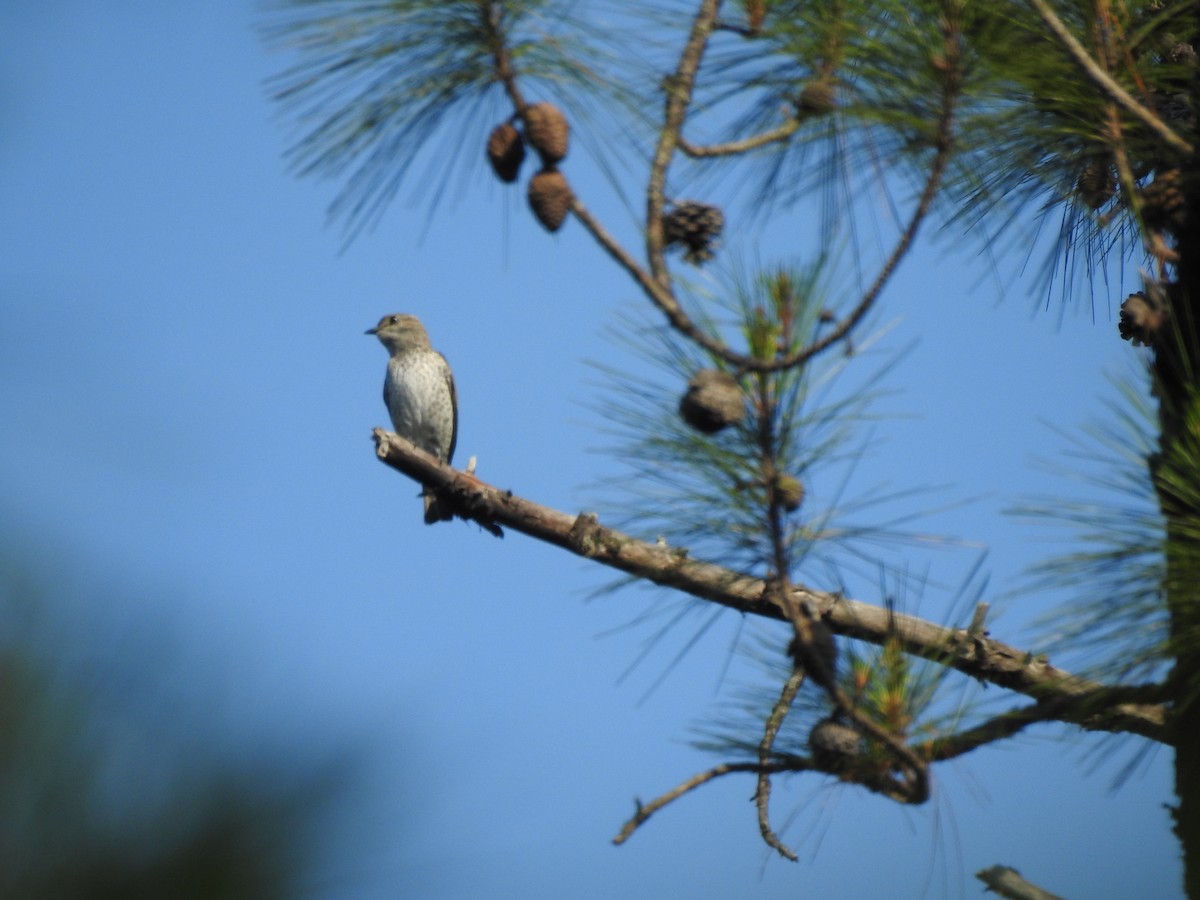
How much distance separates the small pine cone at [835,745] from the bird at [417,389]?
23.2 feet

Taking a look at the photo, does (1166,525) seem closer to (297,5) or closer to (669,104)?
(669,104)

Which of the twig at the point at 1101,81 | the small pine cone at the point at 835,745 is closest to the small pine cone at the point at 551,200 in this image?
the twig at the point at 1101,81

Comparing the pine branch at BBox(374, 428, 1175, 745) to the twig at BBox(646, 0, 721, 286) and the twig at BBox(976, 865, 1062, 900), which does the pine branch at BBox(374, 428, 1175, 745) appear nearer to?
the twig at BBox(976, 865, 1062, 900)

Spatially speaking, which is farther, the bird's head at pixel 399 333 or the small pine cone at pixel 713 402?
the bird's head at pixel 399 333

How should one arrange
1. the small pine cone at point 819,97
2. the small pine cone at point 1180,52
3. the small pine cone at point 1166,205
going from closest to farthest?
the small pine cone at point 819,97, the small pine cone at point 1166,205, the small pine cone at point 1180,52

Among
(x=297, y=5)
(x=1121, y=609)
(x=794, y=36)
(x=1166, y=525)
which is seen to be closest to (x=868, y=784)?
(x=1121, y=609)

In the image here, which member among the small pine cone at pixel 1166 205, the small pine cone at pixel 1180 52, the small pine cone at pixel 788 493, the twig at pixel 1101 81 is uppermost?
the small pine cone at pixel 1180 52

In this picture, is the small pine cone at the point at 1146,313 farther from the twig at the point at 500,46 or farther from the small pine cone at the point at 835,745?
the twig at the point at 500,46

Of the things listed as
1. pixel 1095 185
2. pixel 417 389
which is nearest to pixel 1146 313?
pixel 1095 185

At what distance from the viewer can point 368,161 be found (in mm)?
2979

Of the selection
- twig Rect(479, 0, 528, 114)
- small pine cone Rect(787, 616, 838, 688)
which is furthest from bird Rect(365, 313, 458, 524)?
small pine cone Rect(787, 616, 838, 688)

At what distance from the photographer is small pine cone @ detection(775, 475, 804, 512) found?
8.93ft

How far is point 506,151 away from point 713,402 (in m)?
0.75

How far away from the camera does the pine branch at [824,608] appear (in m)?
2.91
